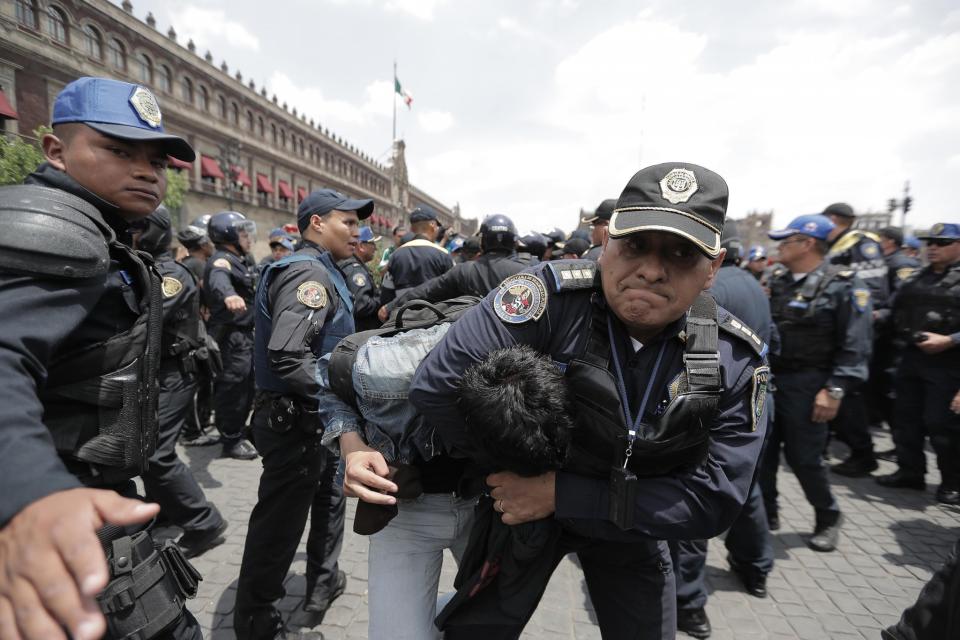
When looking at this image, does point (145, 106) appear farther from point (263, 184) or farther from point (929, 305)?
point (263, 184)

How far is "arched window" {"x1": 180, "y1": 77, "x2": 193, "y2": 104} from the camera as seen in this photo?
3366 centimetres

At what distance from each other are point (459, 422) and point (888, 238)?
8208 millimetres

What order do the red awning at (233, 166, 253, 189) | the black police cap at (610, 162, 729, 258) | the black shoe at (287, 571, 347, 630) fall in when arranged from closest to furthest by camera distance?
the black police cap at (610, 162, 729, 258) < the black shoe at (287, 571, 347, 630) < the red awning at (233, 166, 253, 189)

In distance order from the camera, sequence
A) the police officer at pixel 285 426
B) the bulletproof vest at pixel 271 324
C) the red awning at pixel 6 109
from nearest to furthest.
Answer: the police officer at pixel 285 426 → the bulletproof vest at pixel 271 324 → the red awning at pixel 6 109

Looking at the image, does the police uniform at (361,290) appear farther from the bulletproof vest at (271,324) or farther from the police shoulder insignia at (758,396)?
the police shoulder insignia at (758,396)

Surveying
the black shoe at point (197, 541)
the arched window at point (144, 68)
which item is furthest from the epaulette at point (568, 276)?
the arched window at point (144, 68)

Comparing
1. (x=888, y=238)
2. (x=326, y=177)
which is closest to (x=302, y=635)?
(x=888, y=238)

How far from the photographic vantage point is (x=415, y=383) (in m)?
1.46

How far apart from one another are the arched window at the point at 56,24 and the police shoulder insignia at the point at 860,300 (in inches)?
1439

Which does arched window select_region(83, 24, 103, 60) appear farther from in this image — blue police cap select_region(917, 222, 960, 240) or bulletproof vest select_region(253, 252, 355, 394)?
blue police cap select_region(917, 222, 960, 240)

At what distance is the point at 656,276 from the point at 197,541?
3.71 metres

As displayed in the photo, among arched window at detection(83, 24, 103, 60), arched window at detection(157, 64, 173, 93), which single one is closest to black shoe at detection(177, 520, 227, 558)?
arched window at detection(83, 24, 103, 60)

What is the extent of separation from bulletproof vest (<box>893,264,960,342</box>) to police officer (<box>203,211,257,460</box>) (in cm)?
698

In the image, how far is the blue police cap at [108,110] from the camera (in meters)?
1.45
